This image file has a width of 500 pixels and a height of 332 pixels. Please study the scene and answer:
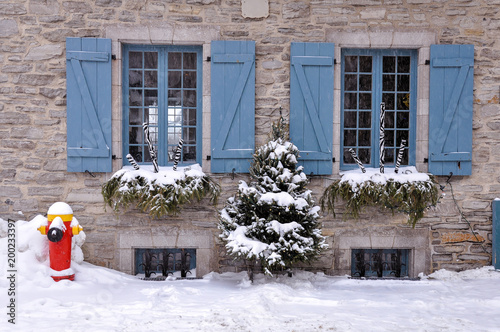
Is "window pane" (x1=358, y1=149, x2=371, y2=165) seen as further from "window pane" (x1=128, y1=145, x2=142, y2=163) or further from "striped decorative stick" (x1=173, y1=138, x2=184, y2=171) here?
"window pane" (x1=128, y1=145, x2=142, y2=163)

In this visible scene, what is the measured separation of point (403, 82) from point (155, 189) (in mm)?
3519

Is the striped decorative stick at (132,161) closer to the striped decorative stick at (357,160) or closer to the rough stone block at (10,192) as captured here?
the rough stone block at (10,192)

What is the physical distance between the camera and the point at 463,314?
3.53 meters

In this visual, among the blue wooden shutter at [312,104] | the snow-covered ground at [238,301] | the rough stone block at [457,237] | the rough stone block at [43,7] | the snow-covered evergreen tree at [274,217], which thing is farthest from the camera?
the rough stone block at [457,237]

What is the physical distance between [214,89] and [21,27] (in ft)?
8.20

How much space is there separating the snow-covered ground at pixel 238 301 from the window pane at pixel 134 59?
225 centimetres

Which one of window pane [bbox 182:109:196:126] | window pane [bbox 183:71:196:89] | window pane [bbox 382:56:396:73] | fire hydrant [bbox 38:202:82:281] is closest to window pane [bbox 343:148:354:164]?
window pane [bbox 382:56:396:73]

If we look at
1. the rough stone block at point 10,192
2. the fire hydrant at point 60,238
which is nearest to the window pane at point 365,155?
the fire hydrant at point 60,238

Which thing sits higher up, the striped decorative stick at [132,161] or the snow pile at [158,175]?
the striped decorative stick at [132,161]

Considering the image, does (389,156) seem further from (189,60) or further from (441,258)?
(189,60)

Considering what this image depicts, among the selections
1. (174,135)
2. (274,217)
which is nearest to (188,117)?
(174,135)

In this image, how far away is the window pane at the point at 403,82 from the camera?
Result: 516 cm

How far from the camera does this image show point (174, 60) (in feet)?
16.6

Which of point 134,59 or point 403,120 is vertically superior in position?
point 134,59
